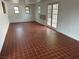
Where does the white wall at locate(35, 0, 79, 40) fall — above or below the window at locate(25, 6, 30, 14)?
below

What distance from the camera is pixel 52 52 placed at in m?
3.00

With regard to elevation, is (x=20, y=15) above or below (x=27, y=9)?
below

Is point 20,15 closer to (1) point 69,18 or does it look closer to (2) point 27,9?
(2) point 27,9

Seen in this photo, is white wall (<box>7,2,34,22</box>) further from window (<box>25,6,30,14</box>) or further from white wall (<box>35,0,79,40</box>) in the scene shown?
white wall (<box>35,0,79,40</box>)

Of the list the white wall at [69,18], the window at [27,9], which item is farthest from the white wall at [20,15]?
the white wall at [69,18]

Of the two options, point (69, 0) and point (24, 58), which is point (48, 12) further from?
point (24, 58)

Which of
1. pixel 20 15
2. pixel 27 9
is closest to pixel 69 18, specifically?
pixel 27 9

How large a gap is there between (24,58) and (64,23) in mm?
3297

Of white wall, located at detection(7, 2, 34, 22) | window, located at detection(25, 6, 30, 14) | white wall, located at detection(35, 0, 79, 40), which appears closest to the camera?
white wall, located at detection(35, 0, 79, 40)

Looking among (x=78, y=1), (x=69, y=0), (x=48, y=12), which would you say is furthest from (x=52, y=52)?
(x=48, y=12)

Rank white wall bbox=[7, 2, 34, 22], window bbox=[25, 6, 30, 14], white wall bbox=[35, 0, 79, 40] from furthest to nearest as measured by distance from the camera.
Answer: window bbox=[25, 6, 30, 14]
white wall bbox=[7, 2, 34, 22]
white wall bbox=[35, 0, 79, 40]

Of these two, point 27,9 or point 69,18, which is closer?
point 69,18

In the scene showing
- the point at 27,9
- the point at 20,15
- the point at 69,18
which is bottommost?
the point at 69,18

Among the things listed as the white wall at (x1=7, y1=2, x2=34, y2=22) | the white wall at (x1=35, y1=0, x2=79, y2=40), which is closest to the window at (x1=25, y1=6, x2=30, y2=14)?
the white wall at (x1=7, y1=2, x2=34, y2=22)
